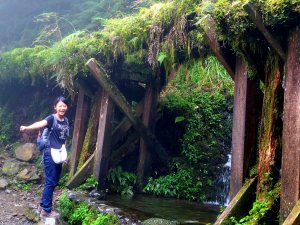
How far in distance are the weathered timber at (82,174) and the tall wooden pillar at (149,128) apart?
1294 mm

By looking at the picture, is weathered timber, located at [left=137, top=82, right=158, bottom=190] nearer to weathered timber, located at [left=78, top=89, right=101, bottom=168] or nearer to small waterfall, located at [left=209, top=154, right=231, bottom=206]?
weathered timber, located at [left=78, top=89, right=101, bottom=168]

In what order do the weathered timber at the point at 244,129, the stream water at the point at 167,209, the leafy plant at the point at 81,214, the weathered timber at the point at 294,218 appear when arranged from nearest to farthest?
the weathered timber at the point at 294,218 < the weathered timber at the point at 244,129 < the leafy plant at the point at 81,214 < the stream water at the point at 167,209

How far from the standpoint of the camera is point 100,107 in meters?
9.23

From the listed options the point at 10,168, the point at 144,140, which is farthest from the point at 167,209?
the point at 10,168

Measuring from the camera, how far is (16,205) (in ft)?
25.0

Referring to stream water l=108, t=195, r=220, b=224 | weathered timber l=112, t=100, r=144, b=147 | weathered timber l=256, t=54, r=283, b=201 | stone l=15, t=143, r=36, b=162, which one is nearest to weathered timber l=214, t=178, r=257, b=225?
weathered timber l=256, t=54, r=283, b=201

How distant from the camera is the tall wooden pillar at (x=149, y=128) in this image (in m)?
9.32

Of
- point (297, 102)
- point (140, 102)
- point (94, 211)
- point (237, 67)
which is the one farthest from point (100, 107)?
point (297, 102)

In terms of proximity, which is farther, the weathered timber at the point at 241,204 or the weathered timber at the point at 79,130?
the weathered timber at the point at 79,130

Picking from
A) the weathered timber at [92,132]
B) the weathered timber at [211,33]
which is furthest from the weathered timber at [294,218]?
the weathered timber at [92,132]

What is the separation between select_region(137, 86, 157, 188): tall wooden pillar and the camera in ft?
30.6

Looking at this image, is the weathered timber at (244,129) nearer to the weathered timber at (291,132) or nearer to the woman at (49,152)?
the weathered timber at (291,132)

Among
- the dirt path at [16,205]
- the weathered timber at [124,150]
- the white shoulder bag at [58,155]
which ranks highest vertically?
the weathered timber at [124,150]

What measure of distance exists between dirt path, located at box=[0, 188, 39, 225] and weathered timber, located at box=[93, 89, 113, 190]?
137 cm
